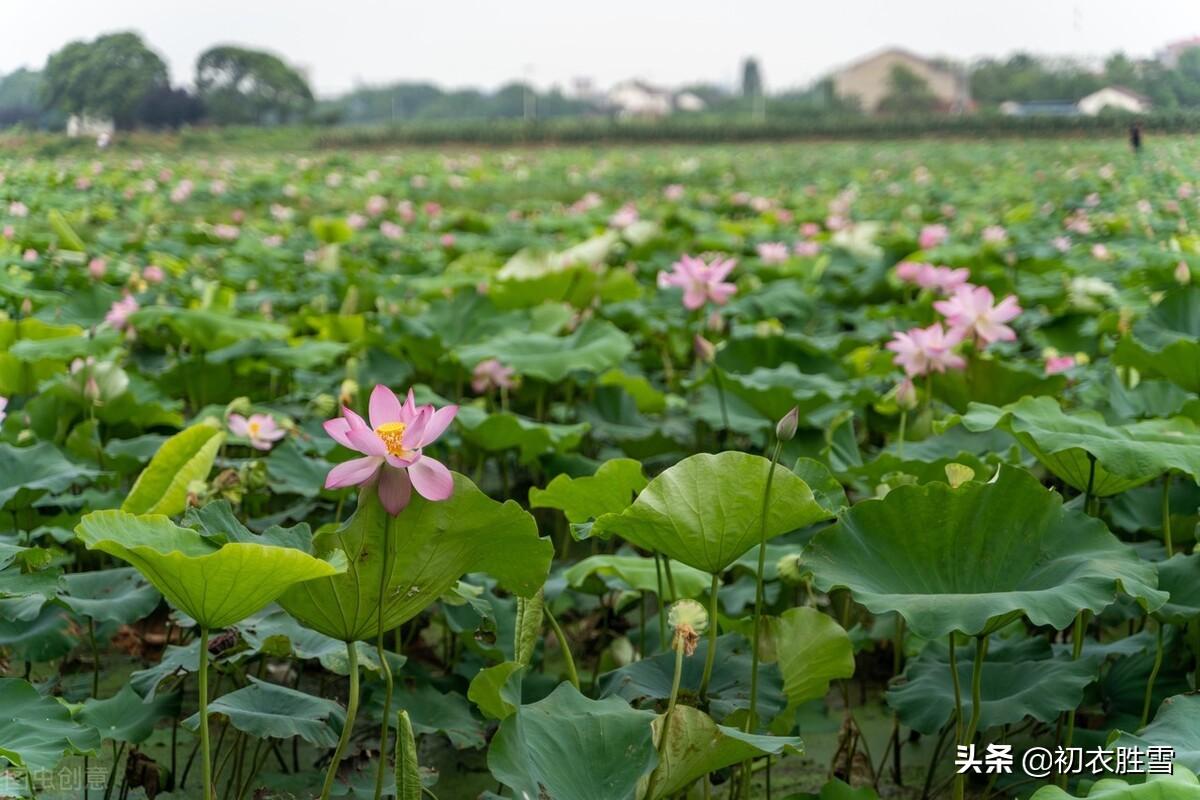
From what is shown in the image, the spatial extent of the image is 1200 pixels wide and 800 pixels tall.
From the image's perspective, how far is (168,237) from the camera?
14.9ft

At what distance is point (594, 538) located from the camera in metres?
2.14

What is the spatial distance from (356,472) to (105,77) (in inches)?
118

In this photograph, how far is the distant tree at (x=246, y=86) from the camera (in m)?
4.36

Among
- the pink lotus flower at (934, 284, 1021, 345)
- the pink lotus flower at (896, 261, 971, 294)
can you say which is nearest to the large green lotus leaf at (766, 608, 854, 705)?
the pink lotus flower at (934, 284, 1021, 345)

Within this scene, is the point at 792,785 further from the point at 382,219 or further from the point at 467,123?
the point at 467,123

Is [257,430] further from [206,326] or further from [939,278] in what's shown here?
[939,278]

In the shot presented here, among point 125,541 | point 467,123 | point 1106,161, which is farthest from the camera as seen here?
point 467,123

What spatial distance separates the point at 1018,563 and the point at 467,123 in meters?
14.8

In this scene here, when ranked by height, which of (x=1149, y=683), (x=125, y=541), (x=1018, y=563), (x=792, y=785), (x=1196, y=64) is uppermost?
(x=1196, y=64)

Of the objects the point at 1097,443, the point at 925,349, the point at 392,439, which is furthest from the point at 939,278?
the point at 392,439

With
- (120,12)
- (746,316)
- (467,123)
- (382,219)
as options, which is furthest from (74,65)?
(467,123)

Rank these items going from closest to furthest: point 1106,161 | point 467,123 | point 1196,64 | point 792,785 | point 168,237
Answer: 1. point 792,785
2. point 1196,64
3. point 168,237
4. point 1106,161
5. point 467,123

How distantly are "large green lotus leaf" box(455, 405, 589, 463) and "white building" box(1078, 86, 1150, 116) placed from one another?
2.99 meters

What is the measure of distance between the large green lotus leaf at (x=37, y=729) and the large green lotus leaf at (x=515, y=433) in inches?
34.8
